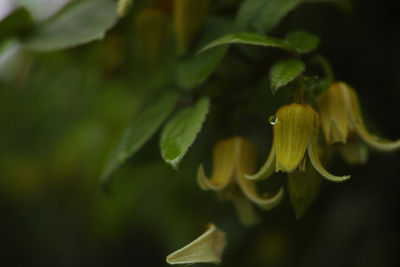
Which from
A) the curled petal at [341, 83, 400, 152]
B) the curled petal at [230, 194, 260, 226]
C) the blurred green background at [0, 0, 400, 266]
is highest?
the curled petal at [341, 83, 400, 152]

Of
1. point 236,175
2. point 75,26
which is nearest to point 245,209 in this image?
point 236,175

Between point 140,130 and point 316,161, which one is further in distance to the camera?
point 140,130

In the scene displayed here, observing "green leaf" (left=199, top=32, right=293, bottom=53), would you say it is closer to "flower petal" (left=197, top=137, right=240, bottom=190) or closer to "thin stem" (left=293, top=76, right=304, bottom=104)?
"thin stem" (left=293, top=76, right=304, bottom=104)

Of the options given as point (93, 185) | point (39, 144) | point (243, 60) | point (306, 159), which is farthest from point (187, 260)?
point (39, 144)

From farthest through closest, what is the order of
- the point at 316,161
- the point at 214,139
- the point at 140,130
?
the point at 214,139 < the point at 140,130 < the point at 316,161

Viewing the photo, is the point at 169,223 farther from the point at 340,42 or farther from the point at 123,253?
the point at 123,253

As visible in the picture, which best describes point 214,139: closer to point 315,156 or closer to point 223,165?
point 223,165

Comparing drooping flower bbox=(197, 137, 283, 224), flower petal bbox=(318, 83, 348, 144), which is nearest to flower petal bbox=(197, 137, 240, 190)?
drooping flower bbox=(197, 137, 283, 224)
